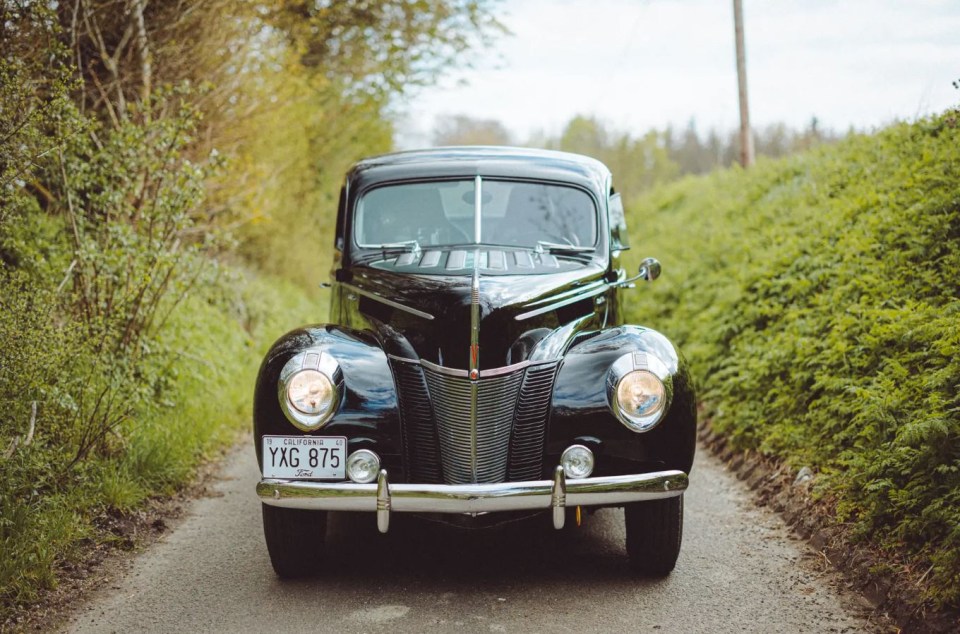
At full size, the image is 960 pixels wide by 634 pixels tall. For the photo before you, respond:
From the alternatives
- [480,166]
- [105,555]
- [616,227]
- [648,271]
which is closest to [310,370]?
[105,555]

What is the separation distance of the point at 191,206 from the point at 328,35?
910cm

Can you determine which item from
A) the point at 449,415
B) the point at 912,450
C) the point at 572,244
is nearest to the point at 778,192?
the point at 572,244

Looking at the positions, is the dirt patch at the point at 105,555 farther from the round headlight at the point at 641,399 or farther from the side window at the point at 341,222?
the round headlight at the point at 641,399

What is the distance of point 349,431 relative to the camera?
3451 mm

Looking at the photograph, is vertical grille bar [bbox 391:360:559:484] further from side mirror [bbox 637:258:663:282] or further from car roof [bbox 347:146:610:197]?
car roof [bbox 347:146:610:197]

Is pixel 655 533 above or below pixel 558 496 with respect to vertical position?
below

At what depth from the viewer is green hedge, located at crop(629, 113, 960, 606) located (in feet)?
11.8

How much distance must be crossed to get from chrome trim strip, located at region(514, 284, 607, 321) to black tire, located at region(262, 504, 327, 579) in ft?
4.39

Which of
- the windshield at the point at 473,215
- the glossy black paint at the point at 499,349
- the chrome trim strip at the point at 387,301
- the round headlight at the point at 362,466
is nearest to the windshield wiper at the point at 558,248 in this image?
the windshield at the point at 473,215

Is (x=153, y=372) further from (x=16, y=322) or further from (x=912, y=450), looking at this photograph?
(x=912, y=450)

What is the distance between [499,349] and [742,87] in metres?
12.4

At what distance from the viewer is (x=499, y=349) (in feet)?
11.9

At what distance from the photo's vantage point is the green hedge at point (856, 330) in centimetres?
361

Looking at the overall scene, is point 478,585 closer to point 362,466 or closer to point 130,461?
point 362,466
